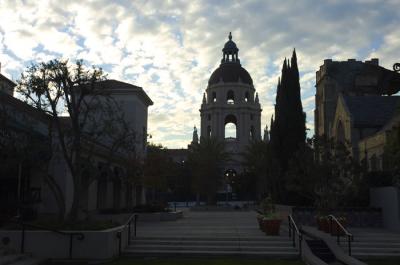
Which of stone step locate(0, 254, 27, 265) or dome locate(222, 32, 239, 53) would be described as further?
dome locate(222, 32, 239, 53)

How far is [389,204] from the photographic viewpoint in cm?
2547

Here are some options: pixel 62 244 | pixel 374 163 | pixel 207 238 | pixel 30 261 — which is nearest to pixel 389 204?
pixel 207 238

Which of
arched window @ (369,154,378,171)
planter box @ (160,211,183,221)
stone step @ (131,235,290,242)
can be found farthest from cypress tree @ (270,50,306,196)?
stone step @ (131,235,290,242)

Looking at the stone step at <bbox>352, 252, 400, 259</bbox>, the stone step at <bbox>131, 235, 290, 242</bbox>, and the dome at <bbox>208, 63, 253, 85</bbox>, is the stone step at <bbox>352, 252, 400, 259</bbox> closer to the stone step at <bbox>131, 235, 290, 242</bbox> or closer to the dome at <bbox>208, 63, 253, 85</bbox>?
the stone step at <bbox>131, 235, 290, 242</bbox>

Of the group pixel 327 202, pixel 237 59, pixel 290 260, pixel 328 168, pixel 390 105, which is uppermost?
pixel 237 59

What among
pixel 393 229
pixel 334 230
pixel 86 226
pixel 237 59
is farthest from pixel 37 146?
pixel 237 59

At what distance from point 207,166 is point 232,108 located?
4267 cm

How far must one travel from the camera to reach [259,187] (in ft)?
245

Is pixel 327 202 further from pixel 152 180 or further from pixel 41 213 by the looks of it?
pixel 152 180

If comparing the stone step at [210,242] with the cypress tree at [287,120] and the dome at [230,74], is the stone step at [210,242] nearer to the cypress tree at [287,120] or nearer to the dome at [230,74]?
the cypress tree at [287,120]

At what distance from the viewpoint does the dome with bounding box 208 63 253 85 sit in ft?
349

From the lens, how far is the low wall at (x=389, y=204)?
24359 millimetres

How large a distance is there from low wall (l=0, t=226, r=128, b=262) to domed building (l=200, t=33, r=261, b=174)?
88682 millimetres

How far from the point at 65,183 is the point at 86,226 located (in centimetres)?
1311
